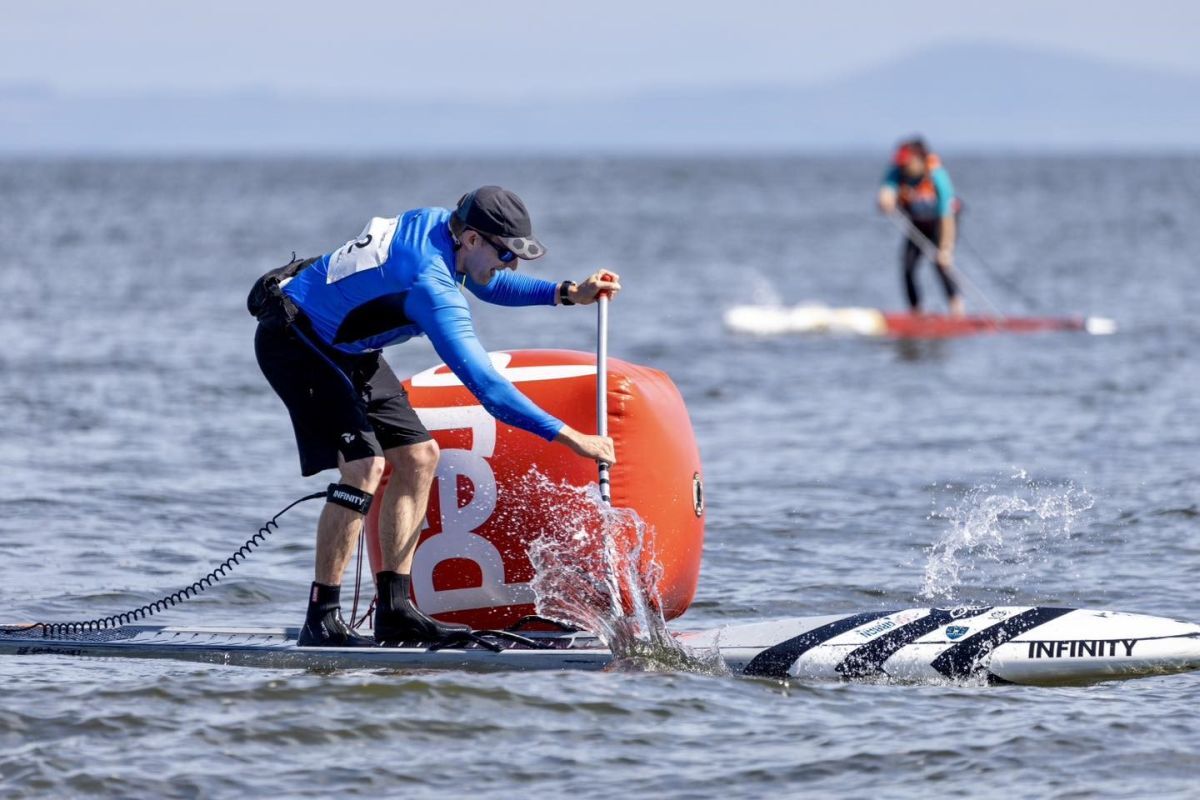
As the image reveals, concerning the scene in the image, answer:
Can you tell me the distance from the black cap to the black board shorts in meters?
0.76

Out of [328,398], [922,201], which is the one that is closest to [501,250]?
[328,398]

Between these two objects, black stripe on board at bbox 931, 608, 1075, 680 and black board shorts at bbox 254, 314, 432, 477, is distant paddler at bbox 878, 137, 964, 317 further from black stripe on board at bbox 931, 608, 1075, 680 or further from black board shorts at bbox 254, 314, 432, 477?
black board shorts at bbox 254, 314, 432, 477

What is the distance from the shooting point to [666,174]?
4685 inches

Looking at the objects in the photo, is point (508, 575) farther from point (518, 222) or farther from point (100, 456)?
point (100, 456)

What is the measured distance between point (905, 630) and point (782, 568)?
2381mm

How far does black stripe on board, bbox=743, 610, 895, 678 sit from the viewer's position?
709 cm

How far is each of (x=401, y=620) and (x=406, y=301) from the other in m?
1.38

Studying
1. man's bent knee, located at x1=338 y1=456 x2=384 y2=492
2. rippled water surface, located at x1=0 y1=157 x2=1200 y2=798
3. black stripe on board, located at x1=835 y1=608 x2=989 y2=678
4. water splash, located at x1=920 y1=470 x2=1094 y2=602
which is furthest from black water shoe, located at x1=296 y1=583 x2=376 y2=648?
water splash, located at x1=920 y1=470 x2=1094 y2=602

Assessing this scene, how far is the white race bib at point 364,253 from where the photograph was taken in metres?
6.82

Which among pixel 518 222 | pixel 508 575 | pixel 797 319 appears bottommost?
pixel 508 575

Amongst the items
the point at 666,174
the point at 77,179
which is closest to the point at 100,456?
the point at 77,179

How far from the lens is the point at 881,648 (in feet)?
23.3

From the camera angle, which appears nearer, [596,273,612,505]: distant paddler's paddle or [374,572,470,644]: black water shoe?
[596,273,612,505]: distant paddler's paddle

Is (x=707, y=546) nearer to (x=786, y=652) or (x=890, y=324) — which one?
(x=786, y=652)
